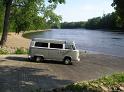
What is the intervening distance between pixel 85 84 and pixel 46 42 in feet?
53.1

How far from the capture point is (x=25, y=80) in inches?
853

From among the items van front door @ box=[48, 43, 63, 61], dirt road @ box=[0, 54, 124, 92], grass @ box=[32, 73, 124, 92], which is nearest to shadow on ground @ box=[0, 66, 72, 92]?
dirt road @ box=[0, 54, 124, 92]

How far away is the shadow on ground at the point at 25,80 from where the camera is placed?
18.9 m

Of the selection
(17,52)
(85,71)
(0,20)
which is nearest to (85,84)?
(85,71)

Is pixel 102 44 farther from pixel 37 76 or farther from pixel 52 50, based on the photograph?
pixel 37 76

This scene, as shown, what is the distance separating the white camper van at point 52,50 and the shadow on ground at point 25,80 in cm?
562

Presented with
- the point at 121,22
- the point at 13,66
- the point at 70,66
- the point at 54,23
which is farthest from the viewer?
the point at 54,23

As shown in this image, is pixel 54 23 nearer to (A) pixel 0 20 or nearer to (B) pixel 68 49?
(B) pixel 68 49

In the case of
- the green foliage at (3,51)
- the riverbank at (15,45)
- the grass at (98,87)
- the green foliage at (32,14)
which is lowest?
the riverbank at (15,45)

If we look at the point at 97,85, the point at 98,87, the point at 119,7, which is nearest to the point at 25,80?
the point at 97,85

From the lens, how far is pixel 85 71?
2875cm

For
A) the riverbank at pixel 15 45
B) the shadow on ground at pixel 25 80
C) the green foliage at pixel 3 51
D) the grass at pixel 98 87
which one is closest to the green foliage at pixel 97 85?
the grass at pixel 98 87

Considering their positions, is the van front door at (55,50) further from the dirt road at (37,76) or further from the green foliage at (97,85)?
the green foliage at (97,85)

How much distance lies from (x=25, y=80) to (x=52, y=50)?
11.5 metres
